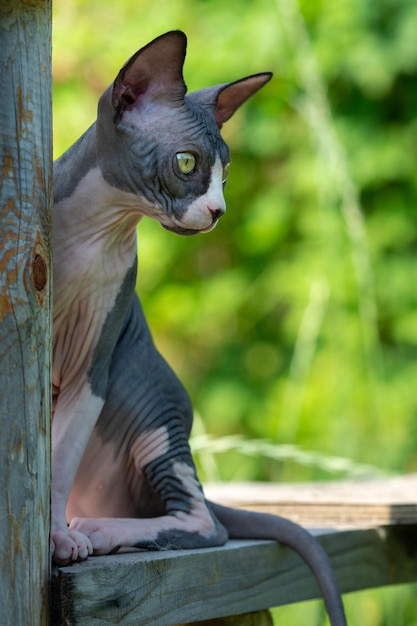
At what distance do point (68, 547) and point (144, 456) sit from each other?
29 centimetres

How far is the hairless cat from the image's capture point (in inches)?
55.1

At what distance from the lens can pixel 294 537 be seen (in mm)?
1750

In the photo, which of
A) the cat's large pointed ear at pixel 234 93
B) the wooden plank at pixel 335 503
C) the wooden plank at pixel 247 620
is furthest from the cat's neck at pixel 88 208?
the wooden plank at pixel 335 503

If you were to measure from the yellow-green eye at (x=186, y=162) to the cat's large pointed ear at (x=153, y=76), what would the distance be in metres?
0.09

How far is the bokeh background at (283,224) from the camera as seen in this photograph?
13.3 ft

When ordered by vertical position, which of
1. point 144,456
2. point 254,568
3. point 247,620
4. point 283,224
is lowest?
point 247,620

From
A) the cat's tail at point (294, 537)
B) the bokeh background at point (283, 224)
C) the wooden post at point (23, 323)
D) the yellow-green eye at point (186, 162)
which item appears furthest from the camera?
the bokeh background at point (283, 224)

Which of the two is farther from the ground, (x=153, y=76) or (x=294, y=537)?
(x=153, y=76)

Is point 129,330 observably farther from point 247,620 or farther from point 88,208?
point 247,620

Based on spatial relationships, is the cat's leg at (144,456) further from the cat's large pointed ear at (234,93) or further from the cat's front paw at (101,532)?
the cat's large pointed ear at (234,93)

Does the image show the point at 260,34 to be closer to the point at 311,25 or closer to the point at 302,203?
the point at 311,25

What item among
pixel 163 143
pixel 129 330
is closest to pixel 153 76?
pixel 163 143

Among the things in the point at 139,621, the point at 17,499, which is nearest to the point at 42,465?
the point at 17,499

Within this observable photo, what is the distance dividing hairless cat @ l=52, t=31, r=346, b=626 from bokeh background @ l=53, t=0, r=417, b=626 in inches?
83.9
